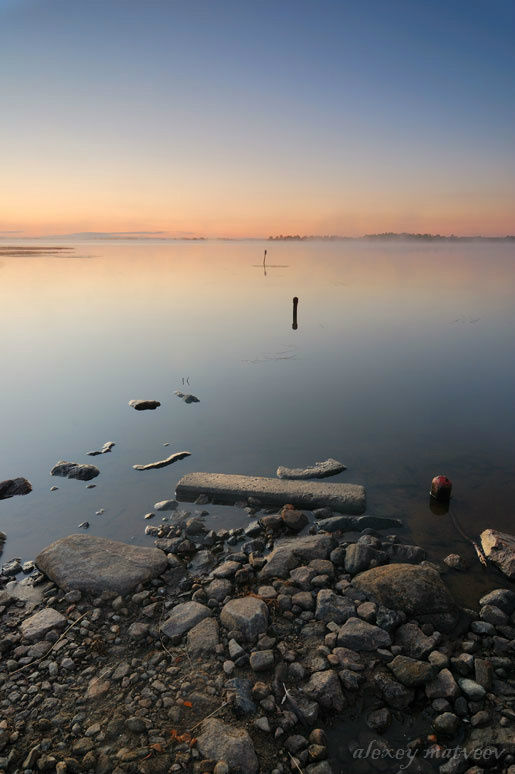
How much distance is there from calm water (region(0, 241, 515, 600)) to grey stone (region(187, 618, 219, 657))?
2.44m

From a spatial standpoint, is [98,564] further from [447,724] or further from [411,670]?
[447,724]

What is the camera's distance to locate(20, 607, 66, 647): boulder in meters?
5.19

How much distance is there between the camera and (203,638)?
16.5ft

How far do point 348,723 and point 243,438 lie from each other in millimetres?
7290

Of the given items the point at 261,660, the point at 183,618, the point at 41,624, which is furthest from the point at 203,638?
the point at 41,624

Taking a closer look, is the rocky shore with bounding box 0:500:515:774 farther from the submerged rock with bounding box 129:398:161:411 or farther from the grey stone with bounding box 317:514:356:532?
the submerged rock with bounding box 129:398:161:411

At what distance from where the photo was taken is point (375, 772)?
3.89 meters

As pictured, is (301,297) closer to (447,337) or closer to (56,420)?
(447,337)

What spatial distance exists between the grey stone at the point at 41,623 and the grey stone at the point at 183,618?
123 centimetres

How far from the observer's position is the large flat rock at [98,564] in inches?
233

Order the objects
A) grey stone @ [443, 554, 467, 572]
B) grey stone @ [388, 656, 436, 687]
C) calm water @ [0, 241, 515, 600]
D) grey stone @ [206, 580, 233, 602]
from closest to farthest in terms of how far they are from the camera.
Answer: grey stone @ [388, 656, 436, 687] < grey stone @ [206, 580, 233, 602] < grey stone @ [443, 554, 467, 572] < calm water @ [0, 241, 515, 600]

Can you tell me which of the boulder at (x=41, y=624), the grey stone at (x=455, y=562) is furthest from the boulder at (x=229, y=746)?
the grey stone at (x=455, y=562)

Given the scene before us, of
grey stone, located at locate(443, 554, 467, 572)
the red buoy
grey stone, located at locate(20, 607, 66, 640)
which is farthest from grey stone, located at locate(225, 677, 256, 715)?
the red buoy

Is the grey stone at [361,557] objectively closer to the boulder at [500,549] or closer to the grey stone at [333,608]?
the grey stone at [333,608]
